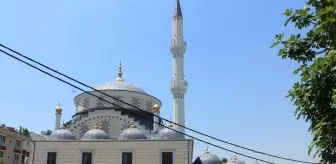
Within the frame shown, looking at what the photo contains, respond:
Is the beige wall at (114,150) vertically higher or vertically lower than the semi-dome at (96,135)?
lower

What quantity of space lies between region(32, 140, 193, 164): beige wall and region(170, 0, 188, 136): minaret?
21.7 feet

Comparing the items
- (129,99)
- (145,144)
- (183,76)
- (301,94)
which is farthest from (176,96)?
(301,94)

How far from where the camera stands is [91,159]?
25.0m

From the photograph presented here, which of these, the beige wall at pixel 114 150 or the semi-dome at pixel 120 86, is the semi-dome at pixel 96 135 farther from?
the semi-dome at pixel 120 86

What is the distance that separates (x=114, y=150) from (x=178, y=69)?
1061cm

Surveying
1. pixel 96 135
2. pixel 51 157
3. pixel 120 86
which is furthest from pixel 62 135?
pixel 120 86

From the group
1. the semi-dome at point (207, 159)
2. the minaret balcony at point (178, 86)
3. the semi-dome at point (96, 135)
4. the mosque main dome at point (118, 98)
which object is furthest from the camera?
the minaret balcony at point (178, 86)

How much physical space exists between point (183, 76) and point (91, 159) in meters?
11.1

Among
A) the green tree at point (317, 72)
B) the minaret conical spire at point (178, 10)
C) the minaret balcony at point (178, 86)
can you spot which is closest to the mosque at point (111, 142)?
the minaret balcony at point (178, 86)

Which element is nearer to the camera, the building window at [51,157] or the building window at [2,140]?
the building window at [51,157]

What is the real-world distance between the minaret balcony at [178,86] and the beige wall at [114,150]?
8451 millimetres

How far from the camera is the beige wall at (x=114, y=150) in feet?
80.2

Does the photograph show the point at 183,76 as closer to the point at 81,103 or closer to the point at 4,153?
the point at 81,103

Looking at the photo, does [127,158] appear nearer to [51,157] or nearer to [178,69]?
[51,157]
